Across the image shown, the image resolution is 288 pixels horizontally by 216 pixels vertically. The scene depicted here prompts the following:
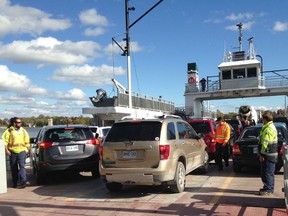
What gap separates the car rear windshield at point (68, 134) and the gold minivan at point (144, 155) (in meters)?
2.37

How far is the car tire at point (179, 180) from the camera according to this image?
8359 mm

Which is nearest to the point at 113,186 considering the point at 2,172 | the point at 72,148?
the point at 72,148

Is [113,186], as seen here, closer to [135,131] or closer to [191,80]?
[135,131]

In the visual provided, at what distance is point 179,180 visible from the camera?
8.53 metres

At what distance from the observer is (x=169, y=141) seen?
8391 mm

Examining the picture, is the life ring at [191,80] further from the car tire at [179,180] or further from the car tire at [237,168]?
the car tire at [179,180]

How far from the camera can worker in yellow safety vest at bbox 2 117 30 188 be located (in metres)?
10.4

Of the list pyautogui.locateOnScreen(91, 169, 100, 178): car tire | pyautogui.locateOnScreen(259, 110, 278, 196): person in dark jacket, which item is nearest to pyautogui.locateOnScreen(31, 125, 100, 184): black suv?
pyautogui.locateOnScreen(91, 169, 100, 178): car tire

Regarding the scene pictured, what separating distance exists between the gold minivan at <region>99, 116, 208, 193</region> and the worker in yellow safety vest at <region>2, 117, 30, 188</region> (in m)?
2.80

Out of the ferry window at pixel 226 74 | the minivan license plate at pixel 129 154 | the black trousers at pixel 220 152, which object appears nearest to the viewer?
the minivan license plate at pixel 129 154

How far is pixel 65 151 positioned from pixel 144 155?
3.16 metres

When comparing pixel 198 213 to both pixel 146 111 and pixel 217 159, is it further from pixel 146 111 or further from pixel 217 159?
pixel 146 111

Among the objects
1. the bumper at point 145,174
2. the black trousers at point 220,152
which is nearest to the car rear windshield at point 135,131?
the bumper at point 145,174

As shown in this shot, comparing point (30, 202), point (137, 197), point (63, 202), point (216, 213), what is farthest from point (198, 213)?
point (30, 202)
